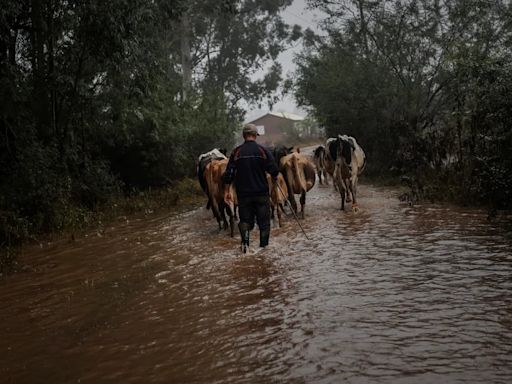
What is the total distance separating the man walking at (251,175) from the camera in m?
8.24

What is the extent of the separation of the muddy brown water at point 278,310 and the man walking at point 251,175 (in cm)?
69

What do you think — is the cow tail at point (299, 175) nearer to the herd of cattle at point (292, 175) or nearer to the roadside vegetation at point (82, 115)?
the herd of cattle at point (292, 175)

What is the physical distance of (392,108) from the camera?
19844mm

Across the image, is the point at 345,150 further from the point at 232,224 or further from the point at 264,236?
the point at 264,236

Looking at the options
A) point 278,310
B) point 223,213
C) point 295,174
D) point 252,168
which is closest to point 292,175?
point 295,174

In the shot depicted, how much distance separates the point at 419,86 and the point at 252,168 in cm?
1304

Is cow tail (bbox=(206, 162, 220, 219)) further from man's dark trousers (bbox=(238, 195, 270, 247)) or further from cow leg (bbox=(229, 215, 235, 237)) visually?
man's dark trousers (bbox=(238, 195, 270, 247))

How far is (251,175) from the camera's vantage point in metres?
8.24

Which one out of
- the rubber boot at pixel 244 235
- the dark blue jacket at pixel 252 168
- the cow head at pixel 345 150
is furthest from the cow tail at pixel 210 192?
the cow head at pixel 345 150

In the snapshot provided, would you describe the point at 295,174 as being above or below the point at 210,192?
above

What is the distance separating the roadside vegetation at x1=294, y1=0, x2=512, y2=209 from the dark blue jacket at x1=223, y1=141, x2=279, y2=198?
12.8ft

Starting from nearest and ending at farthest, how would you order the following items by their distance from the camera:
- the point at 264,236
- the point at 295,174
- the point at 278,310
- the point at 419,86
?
the point at 278,310 < the point at 264,236 < the point at 295,174 < the point at 419,86

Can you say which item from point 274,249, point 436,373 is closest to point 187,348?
point 436,373

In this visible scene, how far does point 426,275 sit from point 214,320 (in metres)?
2.58
